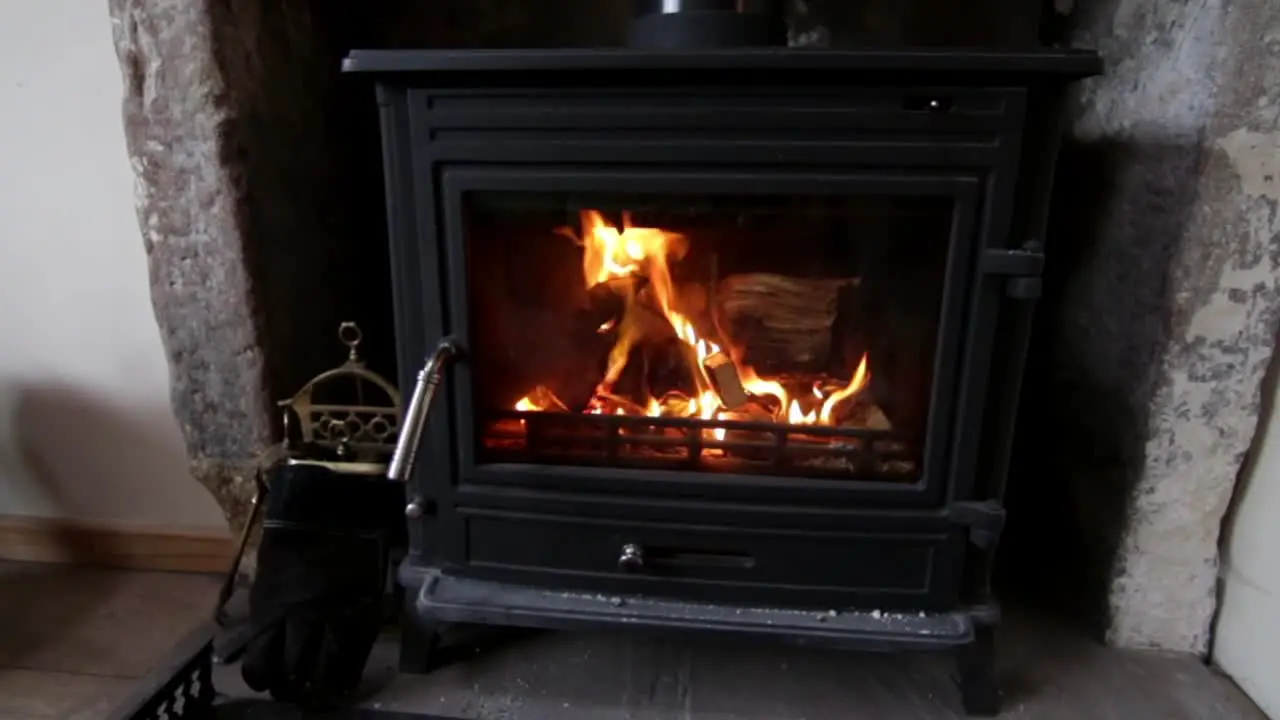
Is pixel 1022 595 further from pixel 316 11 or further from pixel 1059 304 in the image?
pixel 316 11

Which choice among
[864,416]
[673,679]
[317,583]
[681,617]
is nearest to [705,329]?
[864,416]

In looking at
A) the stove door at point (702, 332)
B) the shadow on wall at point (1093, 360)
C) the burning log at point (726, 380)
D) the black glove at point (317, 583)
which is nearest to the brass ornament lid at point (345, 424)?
the black glove at point (317, 583)

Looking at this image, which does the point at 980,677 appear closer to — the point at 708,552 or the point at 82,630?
the point at 708,552

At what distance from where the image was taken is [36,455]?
1332 millimetres

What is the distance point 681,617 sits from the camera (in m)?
1.00

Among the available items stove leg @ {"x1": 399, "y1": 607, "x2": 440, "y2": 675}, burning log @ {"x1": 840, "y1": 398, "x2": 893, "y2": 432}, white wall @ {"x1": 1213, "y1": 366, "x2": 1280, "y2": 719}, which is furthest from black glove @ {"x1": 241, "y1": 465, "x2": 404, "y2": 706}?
white wall @ {"x1": 1213, "y1": 366, "x2": 1280, "y2": 719}

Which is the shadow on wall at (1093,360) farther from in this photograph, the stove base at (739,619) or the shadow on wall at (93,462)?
the shadow on wall at (93,462)

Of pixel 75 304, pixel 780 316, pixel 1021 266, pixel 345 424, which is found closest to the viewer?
pixel 1021 266

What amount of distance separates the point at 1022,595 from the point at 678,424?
2.03 feet

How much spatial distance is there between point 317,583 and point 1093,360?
1.01 m

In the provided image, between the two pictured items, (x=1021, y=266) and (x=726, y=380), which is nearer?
(x=1021, y=266)

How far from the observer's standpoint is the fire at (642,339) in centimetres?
99

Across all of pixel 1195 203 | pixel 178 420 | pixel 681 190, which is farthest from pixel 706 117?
pixel 178 420

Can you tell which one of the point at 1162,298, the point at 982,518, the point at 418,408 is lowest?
the point at 982,518
